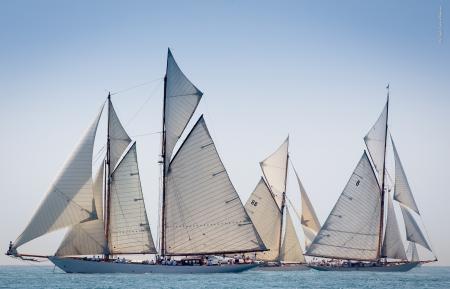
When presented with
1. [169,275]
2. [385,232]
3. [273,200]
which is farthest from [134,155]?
[385,232]

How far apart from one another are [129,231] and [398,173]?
32.4 metres

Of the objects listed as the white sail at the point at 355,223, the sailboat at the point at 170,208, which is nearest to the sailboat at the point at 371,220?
the white sail at the point at 355,223

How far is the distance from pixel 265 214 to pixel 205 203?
24.3m

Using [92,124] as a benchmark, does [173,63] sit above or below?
above

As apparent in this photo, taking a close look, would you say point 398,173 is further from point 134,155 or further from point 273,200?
point 134,155

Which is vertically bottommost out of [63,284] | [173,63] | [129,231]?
[63,284]

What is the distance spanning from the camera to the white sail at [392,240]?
89.4 metres

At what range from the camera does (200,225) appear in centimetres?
7281

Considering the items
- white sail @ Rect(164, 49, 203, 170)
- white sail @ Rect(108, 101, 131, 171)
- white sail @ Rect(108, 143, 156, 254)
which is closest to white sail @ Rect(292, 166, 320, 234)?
white sail @ Rect(164, 49, 203, 170)

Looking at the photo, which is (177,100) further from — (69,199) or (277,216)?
(277,216)

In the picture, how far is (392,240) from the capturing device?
90.8 metres

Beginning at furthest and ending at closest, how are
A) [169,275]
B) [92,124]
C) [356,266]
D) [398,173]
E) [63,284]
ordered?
[356,266] < [398,173] < [169,275] < [92,124] < [63,284]

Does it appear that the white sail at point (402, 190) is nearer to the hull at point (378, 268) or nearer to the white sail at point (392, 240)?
the white sail at point (392, 240)

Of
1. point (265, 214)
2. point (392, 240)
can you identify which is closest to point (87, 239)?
point (265, 214)
